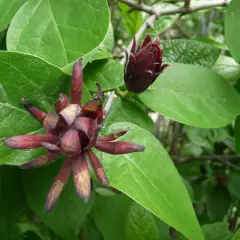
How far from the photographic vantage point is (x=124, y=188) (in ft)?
1.52

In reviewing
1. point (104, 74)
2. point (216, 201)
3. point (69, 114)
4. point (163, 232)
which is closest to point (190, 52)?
point (104, 74)

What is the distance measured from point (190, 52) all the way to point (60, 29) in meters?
0.27

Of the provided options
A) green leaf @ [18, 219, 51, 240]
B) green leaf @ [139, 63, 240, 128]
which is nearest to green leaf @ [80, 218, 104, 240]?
green leaf @ [18, 219, 51, 240]

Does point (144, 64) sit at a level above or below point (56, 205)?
above

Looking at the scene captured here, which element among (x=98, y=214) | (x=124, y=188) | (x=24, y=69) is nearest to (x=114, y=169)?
(x=124, y=188)

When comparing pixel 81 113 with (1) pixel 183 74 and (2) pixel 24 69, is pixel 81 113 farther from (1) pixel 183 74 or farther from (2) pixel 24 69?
(1) pixel 183 74

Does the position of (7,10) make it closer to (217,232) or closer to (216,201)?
(217,232)

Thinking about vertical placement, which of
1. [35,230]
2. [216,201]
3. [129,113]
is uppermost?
[129,113]

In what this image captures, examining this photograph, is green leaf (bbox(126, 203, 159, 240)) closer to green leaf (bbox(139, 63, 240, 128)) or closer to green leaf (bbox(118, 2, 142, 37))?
green leaf (bbox(139, 63, 240, 128))

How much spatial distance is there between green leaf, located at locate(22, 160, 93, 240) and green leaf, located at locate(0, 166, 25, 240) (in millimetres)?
34

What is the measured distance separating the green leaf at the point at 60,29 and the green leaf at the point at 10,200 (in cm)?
19

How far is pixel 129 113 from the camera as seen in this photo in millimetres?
675

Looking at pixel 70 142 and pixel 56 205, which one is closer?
pixel 70 142

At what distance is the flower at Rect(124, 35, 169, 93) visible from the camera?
0.55 metres
